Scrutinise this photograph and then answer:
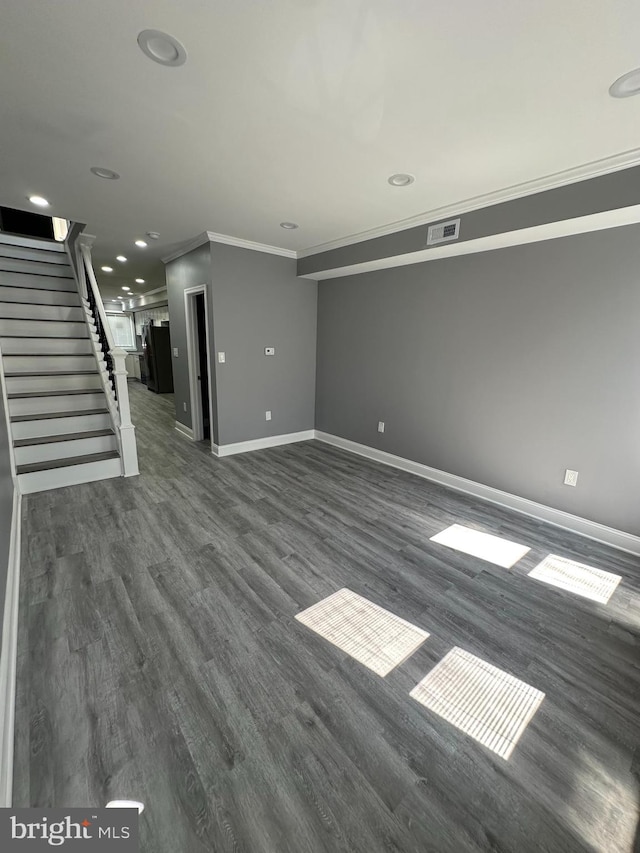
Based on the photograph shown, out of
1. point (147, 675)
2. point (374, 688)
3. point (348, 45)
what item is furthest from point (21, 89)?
point (374, 688)

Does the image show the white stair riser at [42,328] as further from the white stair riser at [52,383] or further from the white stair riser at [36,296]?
the white stair riser at [52,383]

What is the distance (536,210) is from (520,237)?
290 mm

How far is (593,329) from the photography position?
105 inches

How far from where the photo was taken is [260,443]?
4859 millimetres

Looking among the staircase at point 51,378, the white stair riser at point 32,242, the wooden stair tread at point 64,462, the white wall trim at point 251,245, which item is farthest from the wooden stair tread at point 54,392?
the white stair riser at point 32,242

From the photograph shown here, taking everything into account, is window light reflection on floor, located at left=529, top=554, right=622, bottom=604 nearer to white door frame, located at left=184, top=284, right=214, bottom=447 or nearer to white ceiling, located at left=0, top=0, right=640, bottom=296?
white ceiling, located at left=0, top=0, right=640, bottom=296

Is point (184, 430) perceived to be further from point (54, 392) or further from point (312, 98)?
point (312, 98)

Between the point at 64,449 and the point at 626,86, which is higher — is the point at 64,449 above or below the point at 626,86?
below

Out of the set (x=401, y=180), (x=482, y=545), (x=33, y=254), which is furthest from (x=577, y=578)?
(x=33, y=254)

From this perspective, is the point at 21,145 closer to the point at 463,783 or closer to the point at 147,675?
the point at 147,675

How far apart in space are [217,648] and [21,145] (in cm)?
326

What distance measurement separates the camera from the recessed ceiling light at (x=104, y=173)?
247cm

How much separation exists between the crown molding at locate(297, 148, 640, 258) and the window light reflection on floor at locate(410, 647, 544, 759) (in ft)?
9.79

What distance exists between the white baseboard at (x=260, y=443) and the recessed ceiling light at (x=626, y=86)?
4282mm
